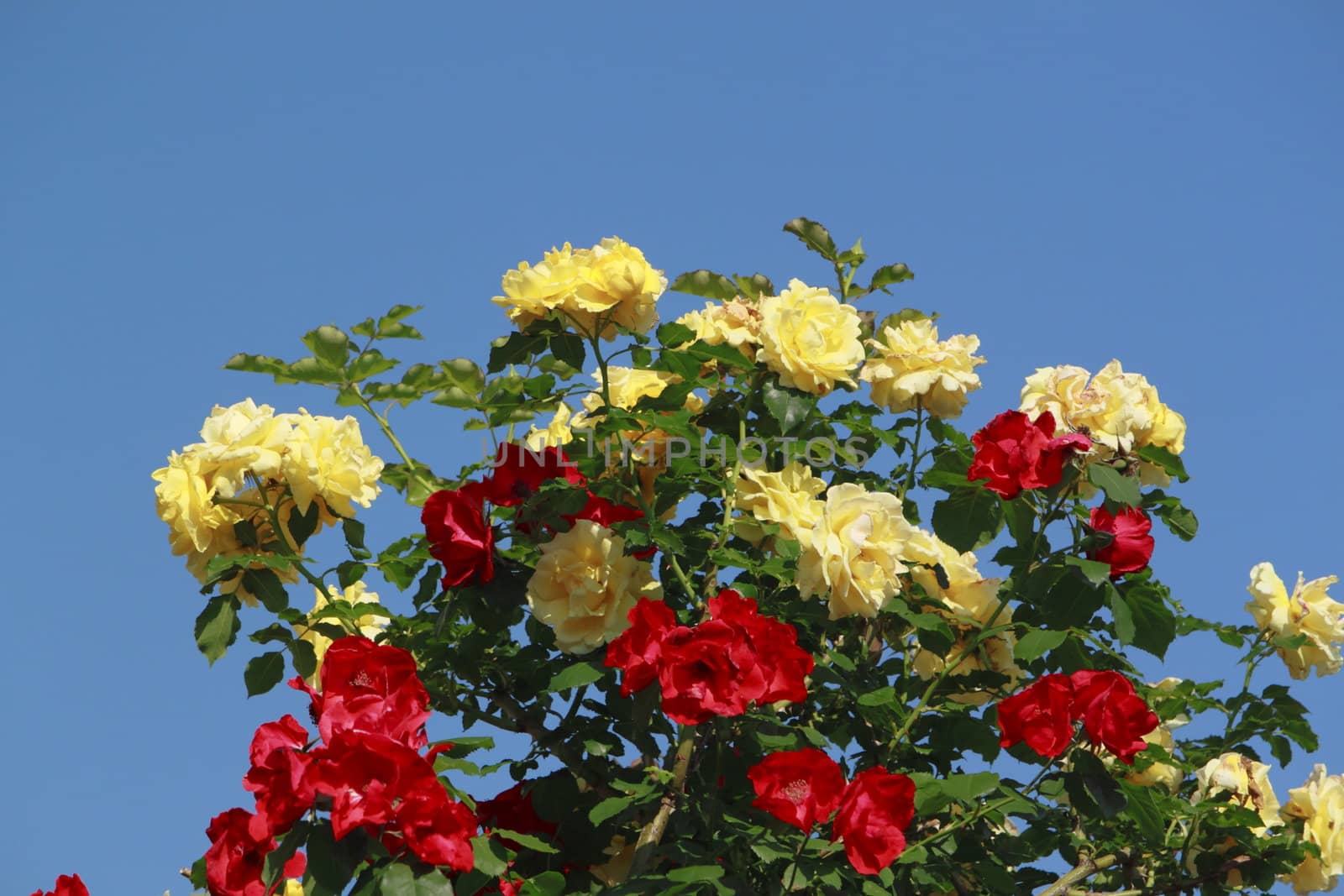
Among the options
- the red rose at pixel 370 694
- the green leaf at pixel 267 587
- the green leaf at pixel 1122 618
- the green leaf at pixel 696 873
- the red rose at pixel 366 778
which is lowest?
the green leaf at pixel 696 873

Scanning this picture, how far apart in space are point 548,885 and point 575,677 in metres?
0.42

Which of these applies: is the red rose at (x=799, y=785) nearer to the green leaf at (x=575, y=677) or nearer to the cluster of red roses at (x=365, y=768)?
the green leaf at (x=575, y=677)

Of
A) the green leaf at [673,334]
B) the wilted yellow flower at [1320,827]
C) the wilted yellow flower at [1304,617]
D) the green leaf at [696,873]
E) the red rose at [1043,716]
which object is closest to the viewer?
the green leaf at [696,873]

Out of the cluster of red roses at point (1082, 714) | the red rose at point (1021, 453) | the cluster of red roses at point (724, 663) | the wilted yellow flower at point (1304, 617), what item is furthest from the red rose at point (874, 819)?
the wilted yellow flower at point (1304, 617)

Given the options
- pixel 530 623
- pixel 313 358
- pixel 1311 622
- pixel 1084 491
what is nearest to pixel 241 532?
pixel 313 358

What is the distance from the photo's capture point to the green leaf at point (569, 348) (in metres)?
2.96

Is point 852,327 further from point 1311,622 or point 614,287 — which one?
point 1311,622

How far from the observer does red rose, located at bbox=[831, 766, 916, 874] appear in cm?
251

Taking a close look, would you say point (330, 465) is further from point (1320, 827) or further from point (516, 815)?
point (1320, 827)

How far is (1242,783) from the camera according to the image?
333 cm

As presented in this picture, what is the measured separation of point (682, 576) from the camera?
9.21 feet

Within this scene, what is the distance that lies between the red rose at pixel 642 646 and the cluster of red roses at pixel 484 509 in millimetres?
392

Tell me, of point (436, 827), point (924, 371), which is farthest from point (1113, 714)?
point (436, 827)

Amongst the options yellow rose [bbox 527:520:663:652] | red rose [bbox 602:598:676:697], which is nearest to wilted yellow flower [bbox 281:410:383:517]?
yellow rose [bbox 527:520:663:652]
